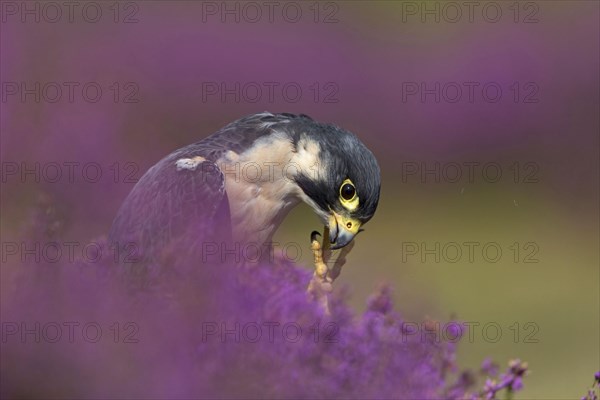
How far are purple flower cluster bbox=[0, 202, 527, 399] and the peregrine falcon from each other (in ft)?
5.39

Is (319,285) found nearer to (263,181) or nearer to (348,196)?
(348,196)

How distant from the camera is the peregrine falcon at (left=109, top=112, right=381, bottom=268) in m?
3.27

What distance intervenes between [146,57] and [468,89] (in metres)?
3.24

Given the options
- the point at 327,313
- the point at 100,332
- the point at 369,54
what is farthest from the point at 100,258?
the point at 369,54

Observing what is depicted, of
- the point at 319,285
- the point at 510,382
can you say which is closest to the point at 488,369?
the point at 510,382

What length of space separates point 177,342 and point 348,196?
2155 millimetres

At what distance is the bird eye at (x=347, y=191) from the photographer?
11.1 feet

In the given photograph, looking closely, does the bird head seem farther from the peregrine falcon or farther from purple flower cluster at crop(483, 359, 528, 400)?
purple flower cluster at crop(483, 359, 528, 400)

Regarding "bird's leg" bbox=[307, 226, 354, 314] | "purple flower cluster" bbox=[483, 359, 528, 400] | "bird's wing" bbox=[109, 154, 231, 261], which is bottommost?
"purple flower cluster" bbox=[483, 359, 528, 400]

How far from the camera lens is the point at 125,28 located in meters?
6.98

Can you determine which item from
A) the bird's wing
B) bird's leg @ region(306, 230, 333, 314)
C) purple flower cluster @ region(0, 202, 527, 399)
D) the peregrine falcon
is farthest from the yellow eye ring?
purple flower cluster @ region(0, 202, 527, 399)

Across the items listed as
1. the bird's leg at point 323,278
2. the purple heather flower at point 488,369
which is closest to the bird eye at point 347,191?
the bird's leg at point 323,278

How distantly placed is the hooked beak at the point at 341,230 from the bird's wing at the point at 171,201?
1.24ft

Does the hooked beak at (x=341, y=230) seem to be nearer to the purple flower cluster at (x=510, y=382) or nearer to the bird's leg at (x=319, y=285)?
the bird's leg at (x=319, y=285)
